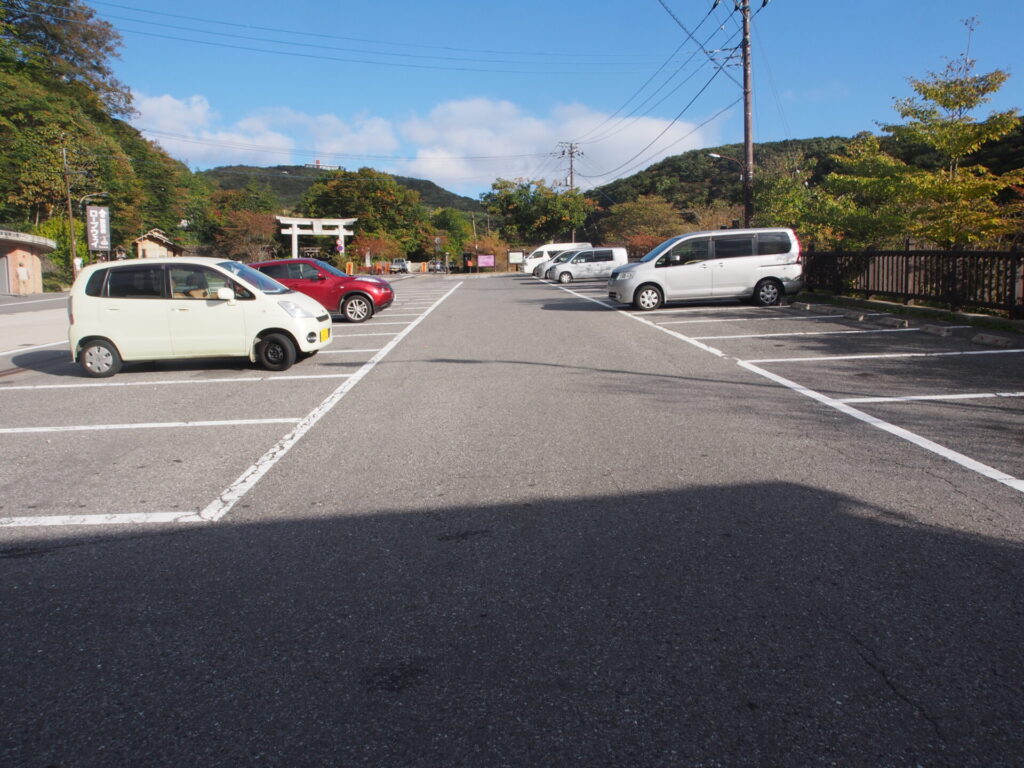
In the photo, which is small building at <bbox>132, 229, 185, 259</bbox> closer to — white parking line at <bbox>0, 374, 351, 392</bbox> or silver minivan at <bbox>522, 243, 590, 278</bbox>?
silver minivan at <bbox>522, 243, 590, 278</bbox>

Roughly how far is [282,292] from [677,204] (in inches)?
2469

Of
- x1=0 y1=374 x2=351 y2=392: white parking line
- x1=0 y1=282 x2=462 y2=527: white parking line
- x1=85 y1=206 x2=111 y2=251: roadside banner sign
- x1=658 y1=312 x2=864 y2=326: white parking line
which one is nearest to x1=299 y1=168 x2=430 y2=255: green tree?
x1=85 y1=206 x2=111 y2=251: roadside banner sign

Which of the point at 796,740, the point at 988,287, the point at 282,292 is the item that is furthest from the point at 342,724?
the point at 988,287

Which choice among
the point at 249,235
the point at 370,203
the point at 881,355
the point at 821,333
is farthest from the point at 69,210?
the point at 881,355

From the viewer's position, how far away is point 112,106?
72.0m

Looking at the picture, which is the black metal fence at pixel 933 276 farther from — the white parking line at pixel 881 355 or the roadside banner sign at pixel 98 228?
the roadside banner sign at pixel 98 228

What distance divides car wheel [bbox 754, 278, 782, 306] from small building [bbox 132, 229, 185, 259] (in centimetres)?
5682

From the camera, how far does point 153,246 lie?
2566 inches

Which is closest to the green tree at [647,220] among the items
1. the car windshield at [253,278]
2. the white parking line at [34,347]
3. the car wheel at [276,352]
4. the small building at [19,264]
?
the small building at [19,264]

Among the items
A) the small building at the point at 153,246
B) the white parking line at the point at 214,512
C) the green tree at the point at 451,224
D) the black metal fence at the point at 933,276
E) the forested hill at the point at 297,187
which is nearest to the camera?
the white parking line at the point at 214,512

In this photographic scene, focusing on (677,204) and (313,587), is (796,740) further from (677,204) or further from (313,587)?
(677,204)

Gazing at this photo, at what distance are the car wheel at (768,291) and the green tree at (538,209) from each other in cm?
5485

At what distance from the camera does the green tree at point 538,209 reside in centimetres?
7131

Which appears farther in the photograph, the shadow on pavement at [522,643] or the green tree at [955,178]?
the green tree at [955,178]
